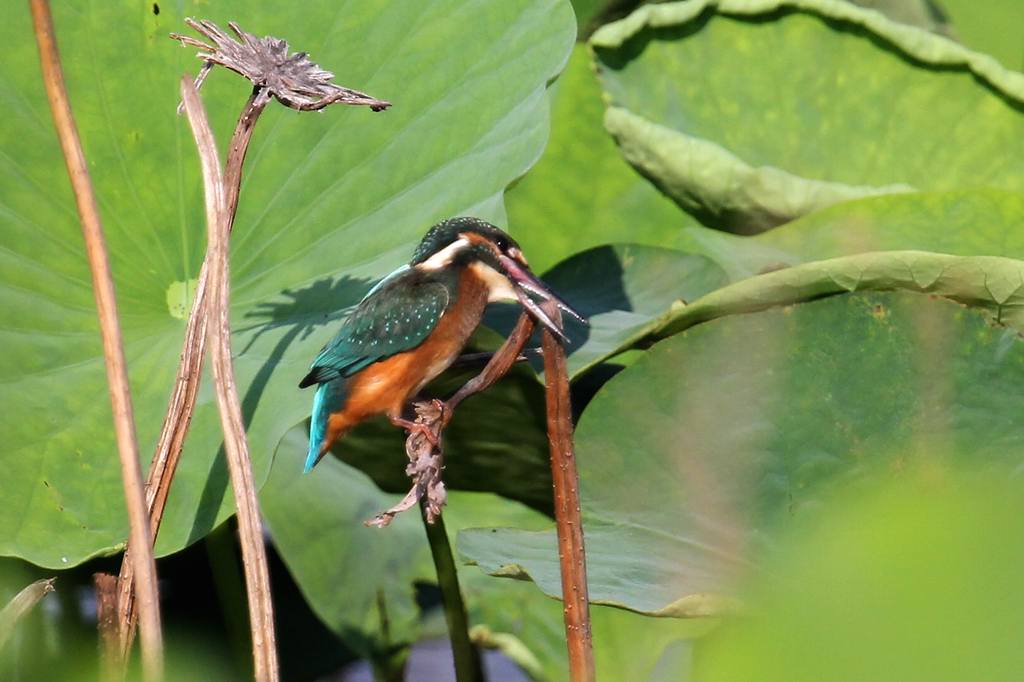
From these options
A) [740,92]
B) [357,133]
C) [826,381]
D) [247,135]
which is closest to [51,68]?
[247,135]

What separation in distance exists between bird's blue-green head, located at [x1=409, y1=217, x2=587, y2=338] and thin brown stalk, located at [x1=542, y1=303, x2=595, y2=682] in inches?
10.3

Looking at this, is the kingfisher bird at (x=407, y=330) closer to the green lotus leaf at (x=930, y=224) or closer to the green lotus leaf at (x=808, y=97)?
the green lotus leaf at (x=930, y=224)

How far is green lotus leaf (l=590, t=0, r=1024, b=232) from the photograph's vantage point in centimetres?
207

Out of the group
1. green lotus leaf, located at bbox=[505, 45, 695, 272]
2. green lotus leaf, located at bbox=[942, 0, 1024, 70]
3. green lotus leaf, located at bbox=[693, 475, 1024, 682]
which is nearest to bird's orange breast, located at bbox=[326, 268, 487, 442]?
green lotus leaf, located at bbox=[505, 45, 695, 272]

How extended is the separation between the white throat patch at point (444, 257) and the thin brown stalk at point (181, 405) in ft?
0.86

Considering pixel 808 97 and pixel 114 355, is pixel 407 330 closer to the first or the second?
pixel 114 355

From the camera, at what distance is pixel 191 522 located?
1.54 m

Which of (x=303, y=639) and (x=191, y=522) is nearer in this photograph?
(x=191, y=522)

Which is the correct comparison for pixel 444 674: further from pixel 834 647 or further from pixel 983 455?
pixel 834 647

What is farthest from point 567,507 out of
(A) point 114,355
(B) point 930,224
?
(B) point 930,224

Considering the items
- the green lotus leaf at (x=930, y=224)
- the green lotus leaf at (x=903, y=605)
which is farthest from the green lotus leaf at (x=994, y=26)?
the green lotus leaf at (x=903, y=605)

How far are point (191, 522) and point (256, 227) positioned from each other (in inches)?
17.6

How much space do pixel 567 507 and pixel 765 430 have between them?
41cm

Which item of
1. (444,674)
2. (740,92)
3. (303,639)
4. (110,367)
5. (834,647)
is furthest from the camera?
(444,674)
